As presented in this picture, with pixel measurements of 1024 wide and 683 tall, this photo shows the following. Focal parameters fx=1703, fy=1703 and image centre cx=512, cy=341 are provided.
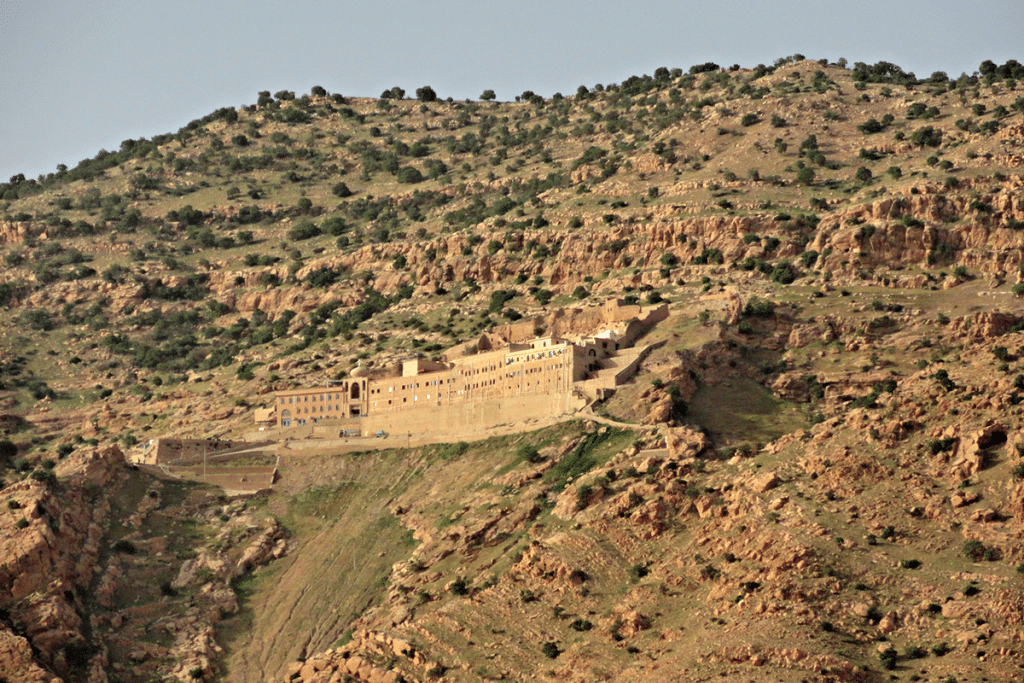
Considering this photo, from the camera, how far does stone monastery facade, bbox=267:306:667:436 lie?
93875 millimetres

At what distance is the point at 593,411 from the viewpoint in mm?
91562

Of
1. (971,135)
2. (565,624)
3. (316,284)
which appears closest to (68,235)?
(316,284)

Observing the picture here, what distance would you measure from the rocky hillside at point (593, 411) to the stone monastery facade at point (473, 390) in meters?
2.34

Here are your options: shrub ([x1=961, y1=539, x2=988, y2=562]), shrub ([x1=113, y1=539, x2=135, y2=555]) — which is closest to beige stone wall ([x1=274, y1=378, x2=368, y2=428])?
shrub ([x1=113, y1=539, x2=135, y2=555])

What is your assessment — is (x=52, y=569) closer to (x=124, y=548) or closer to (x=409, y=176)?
(x=124, y=548)

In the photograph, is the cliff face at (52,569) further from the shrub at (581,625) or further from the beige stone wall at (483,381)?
the shrub at (581,625)

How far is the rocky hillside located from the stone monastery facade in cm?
234

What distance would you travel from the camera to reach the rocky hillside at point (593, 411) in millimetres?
72812

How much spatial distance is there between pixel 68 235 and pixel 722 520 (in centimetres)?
9222

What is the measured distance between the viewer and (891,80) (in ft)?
467

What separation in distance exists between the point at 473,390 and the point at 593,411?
28.8 feet

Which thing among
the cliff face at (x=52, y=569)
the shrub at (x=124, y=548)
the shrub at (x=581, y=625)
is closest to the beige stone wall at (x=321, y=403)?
the cliff face at (x=52, y=569)

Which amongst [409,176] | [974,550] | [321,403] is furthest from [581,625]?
[409,176]

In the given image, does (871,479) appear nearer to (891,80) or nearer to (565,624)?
(565,624)
